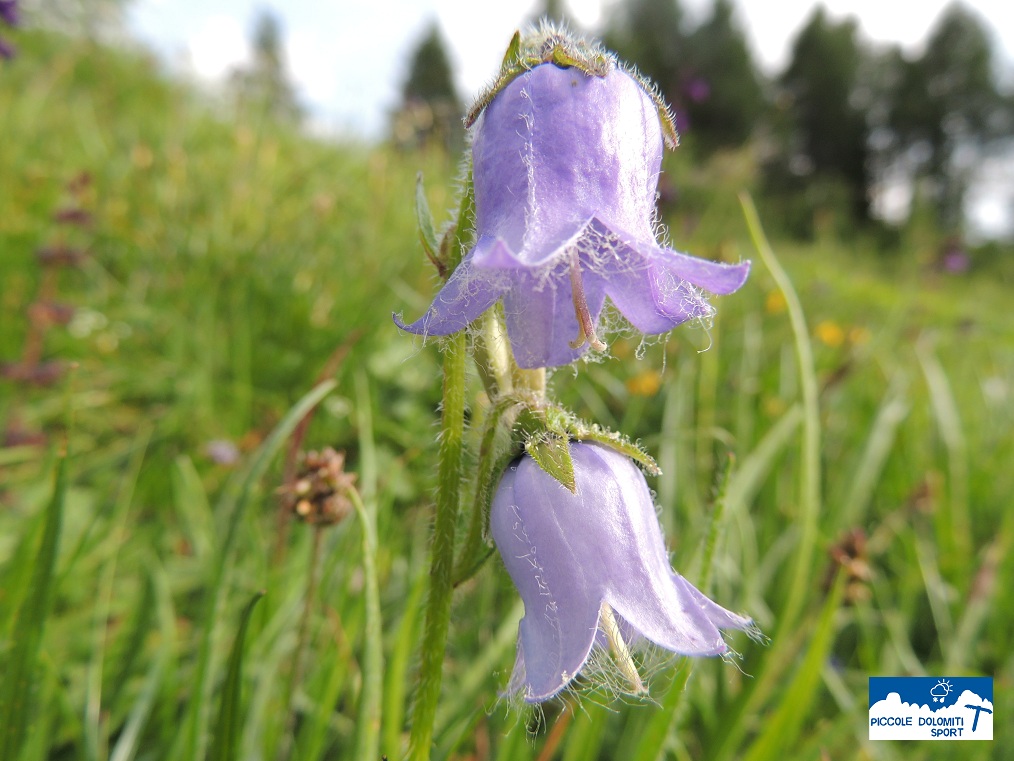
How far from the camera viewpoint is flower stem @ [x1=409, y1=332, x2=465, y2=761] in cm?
95

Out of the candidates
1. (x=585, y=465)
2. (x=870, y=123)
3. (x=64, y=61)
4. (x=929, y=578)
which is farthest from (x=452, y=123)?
(x=870, y=123)

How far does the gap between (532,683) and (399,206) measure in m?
4.95

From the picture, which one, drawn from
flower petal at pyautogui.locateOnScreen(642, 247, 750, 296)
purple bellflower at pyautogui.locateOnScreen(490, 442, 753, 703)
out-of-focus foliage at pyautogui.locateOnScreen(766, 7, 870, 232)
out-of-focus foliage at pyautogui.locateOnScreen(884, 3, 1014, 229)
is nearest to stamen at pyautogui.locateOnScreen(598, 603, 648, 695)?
purple bellflower at pyautogui.locateOnScreen(490, 442, 753, 703)

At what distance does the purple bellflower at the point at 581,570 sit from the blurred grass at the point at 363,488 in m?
0.18

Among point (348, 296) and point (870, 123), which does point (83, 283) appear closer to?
point (348, 296)

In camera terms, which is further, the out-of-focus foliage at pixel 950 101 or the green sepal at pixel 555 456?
the out-of-focus foliage at pixel 950 101

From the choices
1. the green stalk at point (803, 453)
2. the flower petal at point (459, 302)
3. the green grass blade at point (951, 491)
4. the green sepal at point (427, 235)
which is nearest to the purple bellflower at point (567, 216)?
the flower petal at point (459, 302)

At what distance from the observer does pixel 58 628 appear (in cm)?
168

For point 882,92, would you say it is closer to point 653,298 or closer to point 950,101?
point 950,101

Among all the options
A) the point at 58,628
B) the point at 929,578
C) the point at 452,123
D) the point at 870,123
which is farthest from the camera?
the point at 870,123

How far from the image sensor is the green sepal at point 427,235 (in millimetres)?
976

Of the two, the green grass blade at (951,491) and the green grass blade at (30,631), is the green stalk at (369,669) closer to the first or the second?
the green grass blade at (30,631)

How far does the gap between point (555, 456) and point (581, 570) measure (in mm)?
163

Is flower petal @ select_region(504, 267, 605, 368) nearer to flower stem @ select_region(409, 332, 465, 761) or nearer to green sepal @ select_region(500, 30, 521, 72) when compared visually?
flower stem @ select_region(409, 332, 465, 761)
